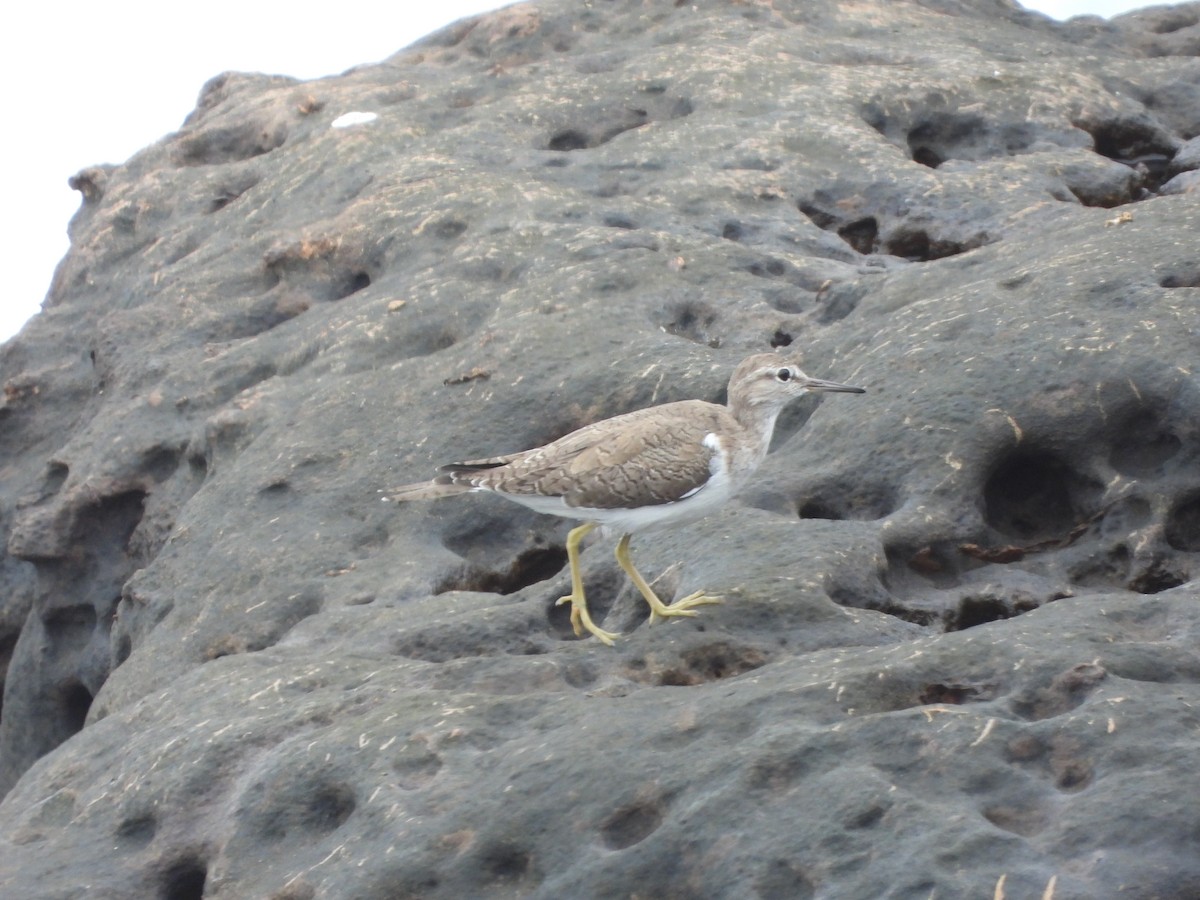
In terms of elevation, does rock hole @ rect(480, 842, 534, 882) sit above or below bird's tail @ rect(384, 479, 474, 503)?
below

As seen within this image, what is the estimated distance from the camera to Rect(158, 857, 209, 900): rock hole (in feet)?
22.0

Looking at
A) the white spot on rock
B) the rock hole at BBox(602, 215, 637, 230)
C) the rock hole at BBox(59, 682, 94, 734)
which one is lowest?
the rock hole at BBox(59, 682, 94, 734)

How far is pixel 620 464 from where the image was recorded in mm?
7535

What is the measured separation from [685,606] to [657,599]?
25cm

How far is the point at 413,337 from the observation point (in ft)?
37.1

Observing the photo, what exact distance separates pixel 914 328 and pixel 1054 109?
551cm

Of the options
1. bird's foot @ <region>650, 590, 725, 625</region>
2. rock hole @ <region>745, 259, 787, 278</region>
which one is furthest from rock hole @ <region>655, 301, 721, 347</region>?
bird's foot @ <region>650, 590, 725, 625</region>

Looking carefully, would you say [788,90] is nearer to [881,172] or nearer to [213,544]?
[881,172]

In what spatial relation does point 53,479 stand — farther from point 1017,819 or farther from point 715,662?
point 1017,819

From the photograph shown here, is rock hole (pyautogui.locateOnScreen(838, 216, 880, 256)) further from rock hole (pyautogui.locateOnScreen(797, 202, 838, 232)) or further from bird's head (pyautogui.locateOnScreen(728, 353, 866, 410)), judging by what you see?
bird's head (pyautogui.locateOnScreen(728, 353, 866, 410))

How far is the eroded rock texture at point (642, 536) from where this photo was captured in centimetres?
568

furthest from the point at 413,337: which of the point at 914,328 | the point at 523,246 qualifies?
the point at 914,328

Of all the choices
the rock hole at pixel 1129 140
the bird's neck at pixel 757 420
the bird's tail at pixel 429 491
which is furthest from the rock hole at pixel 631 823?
the rock hole at pixel 1129 140

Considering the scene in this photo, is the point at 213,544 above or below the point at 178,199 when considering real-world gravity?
below
